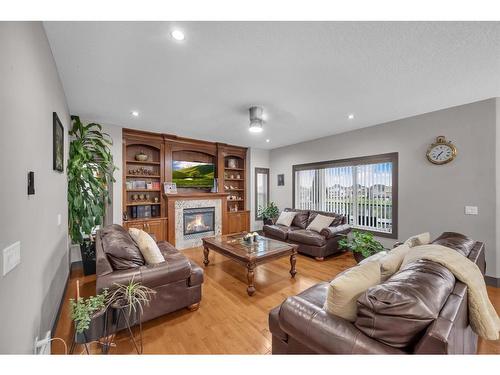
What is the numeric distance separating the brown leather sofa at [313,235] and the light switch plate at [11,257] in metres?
3.87

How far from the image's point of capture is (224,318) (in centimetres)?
224

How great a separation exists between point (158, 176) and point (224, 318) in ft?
11.7

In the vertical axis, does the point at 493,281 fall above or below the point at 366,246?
below

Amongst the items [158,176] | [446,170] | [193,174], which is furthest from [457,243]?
[158,176]

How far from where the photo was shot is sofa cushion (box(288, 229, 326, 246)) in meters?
4.03

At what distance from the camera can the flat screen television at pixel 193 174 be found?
5.16m

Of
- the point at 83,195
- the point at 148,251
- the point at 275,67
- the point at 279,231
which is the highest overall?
the point at 275,67

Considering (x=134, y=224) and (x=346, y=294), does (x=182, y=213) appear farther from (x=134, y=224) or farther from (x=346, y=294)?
(x=346, y=294)

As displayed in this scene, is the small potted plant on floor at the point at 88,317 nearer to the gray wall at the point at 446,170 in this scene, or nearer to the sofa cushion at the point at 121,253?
the sofa cushion at the point at 121,253

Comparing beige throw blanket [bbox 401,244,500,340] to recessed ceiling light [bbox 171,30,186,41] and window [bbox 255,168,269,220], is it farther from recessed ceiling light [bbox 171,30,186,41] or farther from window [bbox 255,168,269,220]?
window [bbox 255,168,269,220]

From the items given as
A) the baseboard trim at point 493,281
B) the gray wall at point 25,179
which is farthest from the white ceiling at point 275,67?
the baseboard trim at point 493,281

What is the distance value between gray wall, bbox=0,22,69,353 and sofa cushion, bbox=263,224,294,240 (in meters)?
3.71

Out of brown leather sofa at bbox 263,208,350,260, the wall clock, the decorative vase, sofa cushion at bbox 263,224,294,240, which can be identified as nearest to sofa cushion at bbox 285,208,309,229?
brown leather sofa at bbox 263,208,350,260

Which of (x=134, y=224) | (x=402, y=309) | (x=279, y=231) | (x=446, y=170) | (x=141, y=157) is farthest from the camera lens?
(x=279, y=231)
